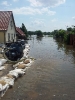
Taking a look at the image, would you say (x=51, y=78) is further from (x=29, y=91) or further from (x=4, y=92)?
(x=4, y=92)

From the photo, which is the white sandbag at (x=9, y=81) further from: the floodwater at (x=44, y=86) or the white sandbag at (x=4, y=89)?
the white sandbag at (x=4, y=89)

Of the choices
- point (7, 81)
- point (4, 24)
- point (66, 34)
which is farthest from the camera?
point (66, 34)

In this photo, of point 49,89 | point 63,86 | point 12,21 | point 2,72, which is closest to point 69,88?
point 63,86

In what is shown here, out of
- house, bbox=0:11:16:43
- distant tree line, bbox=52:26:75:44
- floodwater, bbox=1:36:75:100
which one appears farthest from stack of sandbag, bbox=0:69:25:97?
distant tree line, bbox=52:26:75:44

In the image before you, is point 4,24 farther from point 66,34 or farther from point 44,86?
point 44,86

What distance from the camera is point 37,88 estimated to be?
788 cm

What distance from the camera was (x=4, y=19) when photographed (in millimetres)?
24969

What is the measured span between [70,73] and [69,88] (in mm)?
2598

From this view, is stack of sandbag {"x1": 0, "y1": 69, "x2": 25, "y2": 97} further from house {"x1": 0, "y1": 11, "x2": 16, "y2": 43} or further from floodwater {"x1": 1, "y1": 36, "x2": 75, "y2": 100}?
house {"x1": 0, "y1": 11, "x2": 16, "y2": 43}

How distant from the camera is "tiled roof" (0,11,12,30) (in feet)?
78.4

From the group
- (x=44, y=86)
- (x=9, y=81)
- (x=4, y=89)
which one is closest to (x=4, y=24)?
(x=9, y=81)

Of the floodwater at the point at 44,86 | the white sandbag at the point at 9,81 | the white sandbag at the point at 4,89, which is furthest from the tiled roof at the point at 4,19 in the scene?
the white sandbag at the point at 4,89

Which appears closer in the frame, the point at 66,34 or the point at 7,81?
the point at 7,81

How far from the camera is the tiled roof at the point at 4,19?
941 inches
